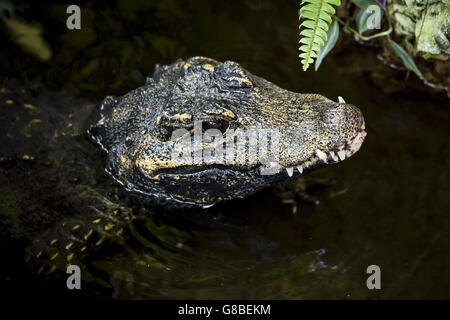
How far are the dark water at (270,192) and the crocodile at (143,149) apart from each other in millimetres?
303

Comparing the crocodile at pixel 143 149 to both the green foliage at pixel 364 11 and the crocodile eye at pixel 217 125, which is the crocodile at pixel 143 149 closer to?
the crocodile eye at pixel 217 125

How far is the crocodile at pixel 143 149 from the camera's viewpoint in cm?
304

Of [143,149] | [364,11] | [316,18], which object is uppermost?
[364,11]

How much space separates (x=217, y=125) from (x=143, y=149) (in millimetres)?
601

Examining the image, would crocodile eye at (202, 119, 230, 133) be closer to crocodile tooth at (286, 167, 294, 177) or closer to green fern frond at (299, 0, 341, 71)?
crocodile tooth at (286, 167, 294, 177)

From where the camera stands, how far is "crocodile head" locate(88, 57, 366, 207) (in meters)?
3.01

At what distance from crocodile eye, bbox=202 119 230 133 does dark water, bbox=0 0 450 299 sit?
1085 millimetres

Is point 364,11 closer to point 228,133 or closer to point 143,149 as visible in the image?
point 228,133

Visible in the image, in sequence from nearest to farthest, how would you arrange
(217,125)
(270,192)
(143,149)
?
(217,125), (143,149), (270,192)

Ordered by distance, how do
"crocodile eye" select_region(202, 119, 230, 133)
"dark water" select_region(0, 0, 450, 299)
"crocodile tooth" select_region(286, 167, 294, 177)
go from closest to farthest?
Result: 1. "crocodile eye" select_region(202, 119, 230, 133)
2. "crocodile tooth" select_region(286, 167, 294, 177)
3. "dark water" select_region(0, 0, 450, 299)

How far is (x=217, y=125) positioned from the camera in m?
3.01
